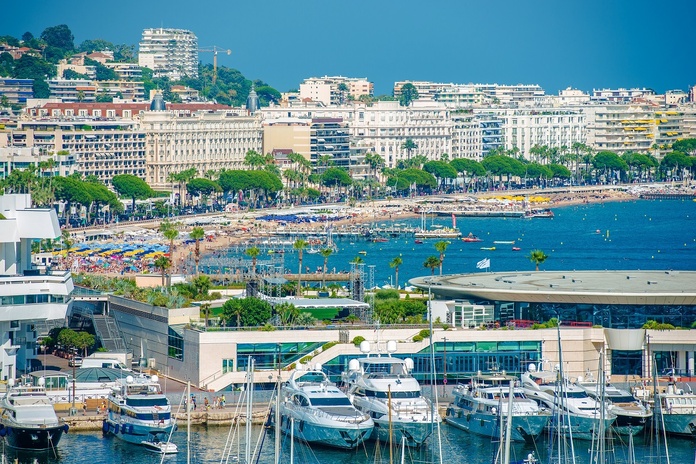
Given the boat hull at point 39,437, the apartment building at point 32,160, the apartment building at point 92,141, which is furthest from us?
the apartment building at point 92,141

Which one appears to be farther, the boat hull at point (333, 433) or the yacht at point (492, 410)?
the yacht at point (492, 410)

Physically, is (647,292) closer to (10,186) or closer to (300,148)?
(10,186)

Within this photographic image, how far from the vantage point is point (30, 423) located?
4712cm

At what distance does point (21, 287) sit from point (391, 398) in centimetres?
1296

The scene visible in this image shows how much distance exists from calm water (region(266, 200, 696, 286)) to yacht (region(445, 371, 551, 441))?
158 ft

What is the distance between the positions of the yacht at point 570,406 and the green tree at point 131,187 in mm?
106109

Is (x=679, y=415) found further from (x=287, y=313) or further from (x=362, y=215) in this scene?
(x=362, y=215)

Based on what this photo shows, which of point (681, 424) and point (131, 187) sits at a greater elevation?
point (131, 187)

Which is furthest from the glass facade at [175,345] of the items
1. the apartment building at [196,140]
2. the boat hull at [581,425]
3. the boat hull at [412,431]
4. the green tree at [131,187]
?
the apartment building at [196,140]

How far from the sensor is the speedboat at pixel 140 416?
47594mm

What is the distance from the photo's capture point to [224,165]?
181500 millimetres

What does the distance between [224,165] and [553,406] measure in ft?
444

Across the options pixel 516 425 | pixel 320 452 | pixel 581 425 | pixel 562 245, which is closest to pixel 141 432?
pixel 320 452

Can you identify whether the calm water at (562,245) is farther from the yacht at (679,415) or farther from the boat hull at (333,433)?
the boat hull at (333,433)
